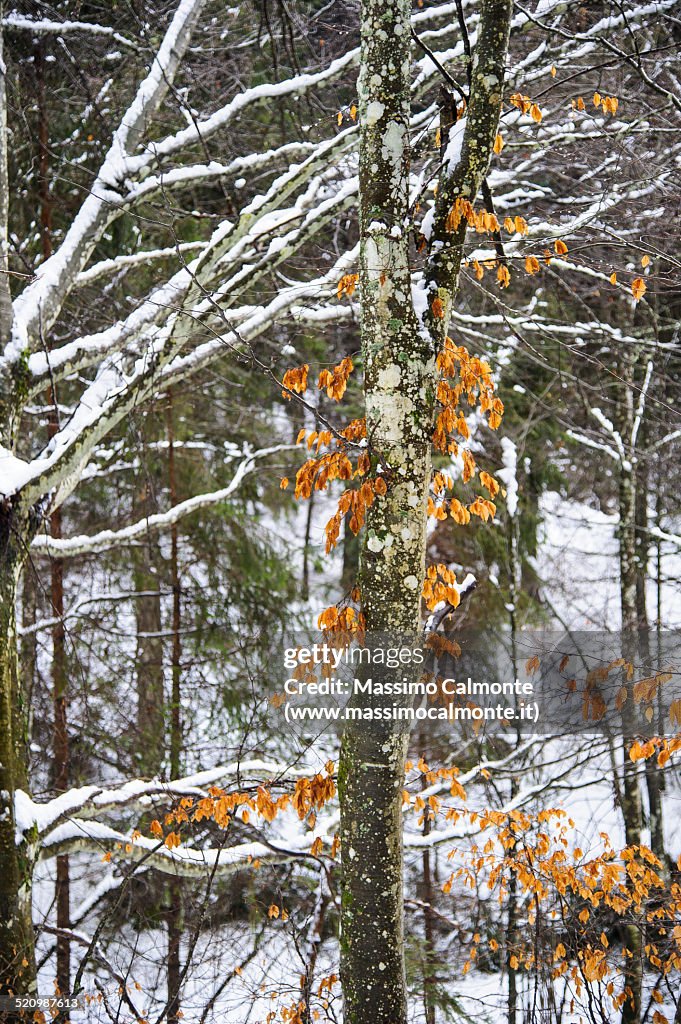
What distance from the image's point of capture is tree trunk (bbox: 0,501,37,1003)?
3.97 m

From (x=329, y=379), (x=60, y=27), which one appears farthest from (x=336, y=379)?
(x=60, y=27)

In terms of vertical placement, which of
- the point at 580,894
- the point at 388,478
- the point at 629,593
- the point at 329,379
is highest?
the point at 629,593

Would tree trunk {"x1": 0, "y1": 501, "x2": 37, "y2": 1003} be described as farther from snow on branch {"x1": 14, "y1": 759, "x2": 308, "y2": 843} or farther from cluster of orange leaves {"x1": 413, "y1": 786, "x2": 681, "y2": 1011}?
cluster of orange leaves {"x1": 413, "y1": 786, "x2": 681, "y2": 1011}

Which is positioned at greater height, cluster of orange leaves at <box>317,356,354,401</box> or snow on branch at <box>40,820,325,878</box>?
cluster of orange leaves at <box>317,356,354,401</box>

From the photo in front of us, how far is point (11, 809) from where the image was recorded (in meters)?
4.11

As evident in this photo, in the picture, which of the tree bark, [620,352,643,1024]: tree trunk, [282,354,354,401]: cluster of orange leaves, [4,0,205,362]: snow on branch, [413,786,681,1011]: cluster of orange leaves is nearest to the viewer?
the tree bark

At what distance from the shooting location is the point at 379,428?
9.18ft

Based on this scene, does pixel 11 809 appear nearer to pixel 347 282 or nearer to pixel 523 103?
pixel 347 282

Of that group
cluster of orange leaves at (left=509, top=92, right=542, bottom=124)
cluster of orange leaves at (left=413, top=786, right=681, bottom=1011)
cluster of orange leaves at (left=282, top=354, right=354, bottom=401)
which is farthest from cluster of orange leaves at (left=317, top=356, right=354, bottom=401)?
cluster of orange leaves at (left=413, top=786, right=681, bottom=1011)

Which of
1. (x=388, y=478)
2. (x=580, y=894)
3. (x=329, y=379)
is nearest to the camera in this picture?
(x=388, y=478)

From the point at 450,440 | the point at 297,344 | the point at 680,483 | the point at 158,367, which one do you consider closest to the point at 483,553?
the point at 680,483

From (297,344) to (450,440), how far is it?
745 cm

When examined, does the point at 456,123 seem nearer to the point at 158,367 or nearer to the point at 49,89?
the point at 158,367

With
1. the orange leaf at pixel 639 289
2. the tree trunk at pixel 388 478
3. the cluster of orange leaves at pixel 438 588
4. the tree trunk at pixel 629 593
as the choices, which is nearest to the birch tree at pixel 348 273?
the tree trunk at pixel 388 478
